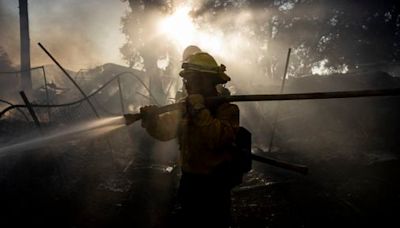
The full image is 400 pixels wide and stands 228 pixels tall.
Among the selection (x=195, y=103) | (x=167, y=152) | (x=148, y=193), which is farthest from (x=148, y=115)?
(x=167, y=152)

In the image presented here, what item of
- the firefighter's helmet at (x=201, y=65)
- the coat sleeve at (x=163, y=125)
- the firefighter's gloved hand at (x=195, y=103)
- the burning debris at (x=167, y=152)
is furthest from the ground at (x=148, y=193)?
the firefighter's helmet at (x=201, y=65)

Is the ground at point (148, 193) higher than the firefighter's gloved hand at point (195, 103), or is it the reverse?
the firefighter's gloved hand at point (195, 103)

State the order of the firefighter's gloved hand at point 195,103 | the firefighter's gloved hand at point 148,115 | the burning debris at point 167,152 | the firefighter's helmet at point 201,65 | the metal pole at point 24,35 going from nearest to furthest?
the firefighter's gloved hand at point 195,103 < the firefighter's helmet at point 201,65 < the firefighter's gloved hand at point 148,115 < the burning debris at point 167,152 < the metal pole at point 24,35

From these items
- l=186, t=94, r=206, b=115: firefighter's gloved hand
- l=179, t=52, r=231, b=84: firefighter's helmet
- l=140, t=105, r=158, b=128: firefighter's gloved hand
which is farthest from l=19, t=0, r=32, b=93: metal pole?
l=186, t=94, r=206, b=115: firefighter's gloved hand

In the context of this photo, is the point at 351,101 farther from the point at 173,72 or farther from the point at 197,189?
the point at 173,72

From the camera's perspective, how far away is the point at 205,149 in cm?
295

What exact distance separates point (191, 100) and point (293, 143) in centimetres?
842

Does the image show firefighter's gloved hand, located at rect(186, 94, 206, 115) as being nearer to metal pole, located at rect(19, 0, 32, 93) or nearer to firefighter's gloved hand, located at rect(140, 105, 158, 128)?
firefighter's gloved hand, located at rect(140, 105, 158, 128)

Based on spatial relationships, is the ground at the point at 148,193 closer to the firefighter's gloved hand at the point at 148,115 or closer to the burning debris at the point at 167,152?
the burning debris at the point at 167,152

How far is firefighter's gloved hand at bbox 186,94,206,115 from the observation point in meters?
2.85

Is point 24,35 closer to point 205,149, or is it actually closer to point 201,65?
point 201,65

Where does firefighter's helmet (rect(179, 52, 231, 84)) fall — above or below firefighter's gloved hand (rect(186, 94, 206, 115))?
above

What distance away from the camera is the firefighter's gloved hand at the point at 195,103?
285cm

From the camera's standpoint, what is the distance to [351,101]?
12164 mm
